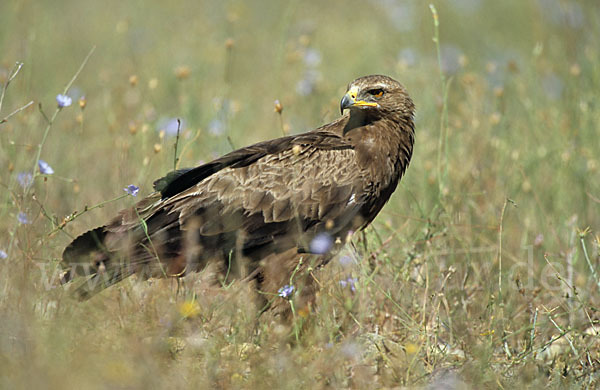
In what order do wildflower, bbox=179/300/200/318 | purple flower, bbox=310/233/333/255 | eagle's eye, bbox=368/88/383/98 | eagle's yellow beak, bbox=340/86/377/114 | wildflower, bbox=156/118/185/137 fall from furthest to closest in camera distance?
wildflower, bbox=156/118/185/137 → eagle's eye, bbox=368/88/383/98 → eagle's yellow beak, bbox=340/86/377/114 → purple flower, bbox=310/233/333/255 → wildflower, bbox=179/300/200/318

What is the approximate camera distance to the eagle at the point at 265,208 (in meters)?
4.28

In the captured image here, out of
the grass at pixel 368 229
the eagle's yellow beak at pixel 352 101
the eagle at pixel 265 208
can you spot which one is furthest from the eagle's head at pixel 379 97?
the grass at pixel 368 229

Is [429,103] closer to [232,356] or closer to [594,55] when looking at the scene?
[594,55]

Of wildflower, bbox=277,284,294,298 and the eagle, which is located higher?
the eagle

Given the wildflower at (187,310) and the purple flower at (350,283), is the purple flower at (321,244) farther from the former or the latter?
the wildflower at (187,310)

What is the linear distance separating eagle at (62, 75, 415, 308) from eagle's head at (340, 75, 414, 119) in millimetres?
147

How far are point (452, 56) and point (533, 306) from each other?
468cm

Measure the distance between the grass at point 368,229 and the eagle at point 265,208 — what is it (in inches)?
7.2

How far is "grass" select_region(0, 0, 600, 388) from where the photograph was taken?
3.32 metres

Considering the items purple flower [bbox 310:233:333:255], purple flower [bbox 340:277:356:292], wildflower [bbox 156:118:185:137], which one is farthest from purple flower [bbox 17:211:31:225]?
wildflower [bbox 156:118:185:137]

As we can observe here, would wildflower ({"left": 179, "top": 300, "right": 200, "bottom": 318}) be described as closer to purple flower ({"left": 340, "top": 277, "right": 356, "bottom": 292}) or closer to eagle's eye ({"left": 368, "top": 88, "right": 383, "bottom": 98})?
purple flower ({"left": 340, "top": 277, "right": 356, "bottom": 292})

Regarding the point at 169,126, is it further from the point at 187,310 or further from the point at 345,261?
the point at 187,310

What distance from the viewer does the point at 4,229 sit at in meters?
4.28

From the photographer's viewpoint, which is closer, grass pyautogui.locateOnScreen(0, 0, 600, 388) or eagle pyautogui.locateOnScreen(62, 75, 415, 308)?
grass pyautogui.locateOnScreen(0, 0, 600, 388)
